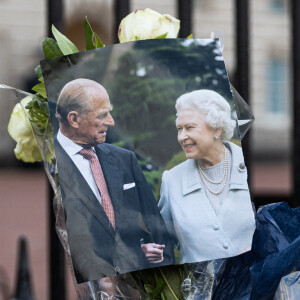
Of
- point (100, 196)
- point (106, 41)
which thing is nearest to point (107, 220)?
point (100, 196)

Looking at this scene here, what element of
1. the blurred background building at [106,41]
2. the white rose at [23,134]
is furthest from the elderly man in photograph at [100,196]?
the blurred background building at [106,41]

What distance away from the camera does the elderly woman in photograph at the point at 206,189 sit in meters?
0.69

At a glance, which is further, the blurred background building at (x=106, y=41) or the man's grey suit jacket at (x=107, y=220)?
the blurred background building at (x=106, y=41)

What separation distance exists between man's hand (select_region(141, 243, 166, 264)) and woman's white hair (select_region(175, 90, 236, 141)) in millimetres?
143

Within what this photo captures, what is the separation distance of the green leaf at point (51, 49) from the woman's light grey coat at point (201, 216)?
0.64 ft

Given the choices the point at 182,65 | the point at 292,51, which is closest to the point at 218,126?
the point at 182,65

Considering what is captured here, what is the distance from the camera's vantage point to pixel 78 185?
0.68 m

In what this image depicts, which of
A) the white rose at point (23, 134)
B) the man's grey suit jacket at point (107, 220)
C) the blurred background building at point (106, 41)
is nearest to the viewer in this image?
the man's grey suit jacket at point (107, 220)

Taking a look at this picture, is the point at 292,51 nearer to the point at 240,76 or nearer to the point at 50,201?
the point at 240,76

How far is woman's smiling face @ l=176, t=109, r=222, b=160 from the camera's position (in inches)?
27.4

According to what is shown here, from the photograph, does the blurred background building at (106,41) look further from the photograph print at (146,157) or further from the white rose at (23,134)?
the photograph print at (146,157)

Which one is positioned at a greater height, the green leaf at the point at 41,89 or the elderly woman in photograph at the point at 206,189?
the green leaf at the point at 41,89

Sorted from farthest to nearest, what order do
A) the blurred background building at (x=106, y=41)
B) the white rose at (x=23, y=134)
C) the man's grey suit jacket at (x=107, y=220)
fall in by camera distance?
1. the blurred background building at (x=106, y=41)
2. the white rose at (x=23, y=134)
3. the man's grey suit jacket at (x=107, y=220)

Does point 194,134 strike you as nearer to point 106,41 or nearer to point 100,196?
point 100,196
